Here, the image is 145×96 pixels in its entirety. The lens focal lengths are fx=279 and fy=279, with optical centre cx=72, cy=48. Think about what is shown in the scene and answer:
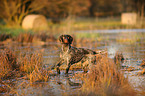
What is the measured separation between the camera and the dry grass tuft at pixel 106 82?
5.96 metres

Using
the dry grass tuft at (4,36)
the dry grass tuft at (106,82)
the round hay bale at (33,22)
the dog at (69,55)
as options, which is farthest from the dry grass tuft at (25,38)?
the dry grass tuft at (106,82)

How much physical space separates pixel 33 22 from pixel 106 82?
23.7 metres

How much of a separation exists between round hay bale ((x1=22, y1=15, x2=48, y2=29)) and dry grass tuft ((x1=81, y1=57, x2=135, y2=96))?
2193cm

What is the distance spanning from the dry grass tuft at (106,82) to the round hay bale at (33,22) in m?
21.9

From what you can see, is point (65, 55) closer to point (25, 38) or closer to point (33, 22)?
point (25, 38)

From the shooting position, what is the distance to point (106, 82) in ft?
21.1

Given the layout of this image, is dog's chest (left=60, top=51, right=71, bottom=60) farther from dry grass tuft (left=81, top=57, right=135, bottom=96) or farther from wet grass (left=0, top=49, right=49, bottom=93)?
dry grass tuft (left=81, top=57, right=135, bottom=96)

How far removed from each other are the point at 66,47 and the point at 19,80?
1.67m

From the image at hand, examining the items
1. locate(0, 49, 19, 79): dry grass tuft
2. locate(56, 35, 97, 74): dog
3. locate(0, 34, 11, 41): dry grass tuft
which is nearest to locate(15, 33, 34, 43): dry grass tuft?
locate(0, 34, 11, 41): dry grass tuft

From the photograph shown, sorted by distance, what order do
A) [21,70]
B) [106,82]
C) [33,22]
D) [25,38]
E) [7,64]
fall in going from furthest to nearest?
1. [33,22]
2. [25,38]
3. [21,70]
4. [7,64]
5. [106,82]

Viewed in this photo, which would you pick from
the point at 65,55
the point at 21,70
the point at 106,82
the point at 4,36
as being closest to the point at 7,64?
the point at 21,70

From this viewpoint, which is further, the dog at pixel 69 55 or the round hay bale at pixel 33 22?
the round hay bale at pixel 33 22

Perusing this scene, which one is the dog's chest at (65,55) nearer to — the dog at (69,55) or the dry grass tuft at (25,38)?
the dog at (69,55)

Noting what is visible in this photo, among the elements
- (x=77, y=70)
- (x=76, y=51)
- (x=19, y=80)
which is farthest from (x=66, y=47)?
(x=19, y=80)
